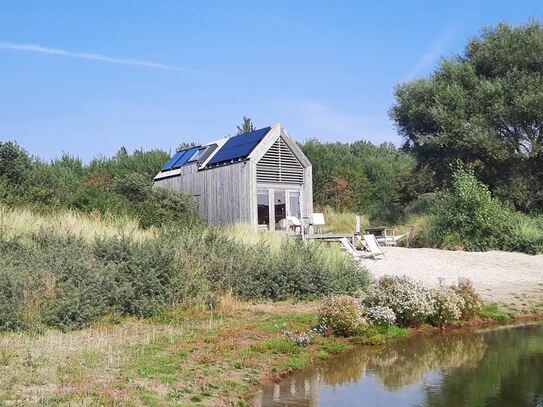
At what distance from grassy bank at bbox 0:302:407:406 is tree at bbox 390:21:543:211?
17.1 meters

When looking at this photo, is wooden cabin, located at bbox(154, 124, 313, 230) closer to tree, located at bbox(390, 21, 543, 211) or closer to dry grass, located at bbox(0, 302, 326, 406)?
tree, located at bbox(390, 21, 543, 211)

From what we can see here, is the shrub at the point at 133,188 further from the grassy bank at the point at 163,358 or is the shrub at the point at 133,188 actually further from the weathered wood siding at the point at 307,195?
the grassy bank at the point at 163,358

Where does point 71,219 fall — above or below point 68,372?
above

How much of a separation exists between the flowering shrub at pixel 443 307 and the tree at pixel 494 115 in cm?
1525

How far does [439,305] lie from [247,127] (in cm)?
3088

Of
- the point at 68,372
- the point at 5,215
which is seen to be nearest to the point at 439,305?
the point at 68,372

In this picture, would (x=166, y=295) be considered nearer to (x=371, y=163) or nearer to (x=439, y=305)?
(x=439, y=305)

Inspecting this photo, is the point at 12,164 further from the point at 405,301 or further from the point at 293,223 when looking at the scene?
the point at 405,301

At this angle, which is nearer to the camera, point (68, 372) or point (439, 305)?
point (68, 372)

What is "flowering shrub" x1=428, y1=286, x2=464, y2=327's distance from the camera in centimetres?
1110

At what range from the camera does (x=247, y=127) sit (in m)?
40.8

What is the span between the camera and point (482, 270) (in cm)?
1728

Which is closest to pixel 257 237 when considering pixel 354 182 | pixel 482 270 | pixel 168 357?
pixel 482 270

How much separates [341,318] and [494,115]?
1860 centimetres
